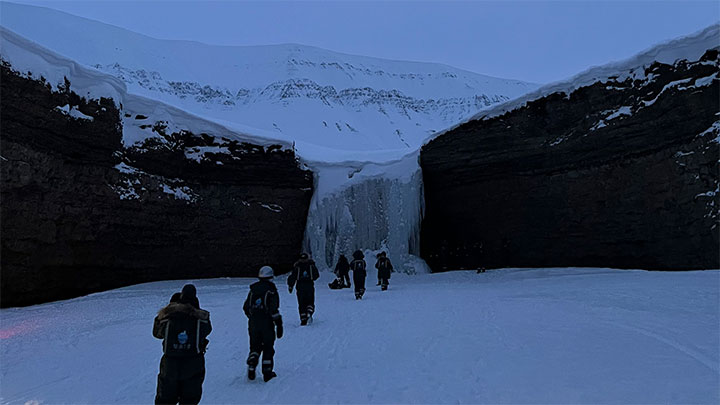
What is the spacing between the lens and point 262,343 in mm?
5273

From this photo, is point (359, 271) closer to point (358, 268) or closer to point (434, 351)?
point (358, 268)

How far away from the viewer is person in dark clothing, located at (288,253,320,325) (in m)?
8.37

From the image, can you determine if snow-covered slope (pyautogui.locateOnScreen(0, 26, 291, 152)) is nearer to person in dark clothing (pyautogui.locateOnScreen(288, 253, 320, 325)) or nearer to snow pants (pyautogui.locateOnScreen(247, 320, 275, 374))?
person in dark clothing (pyautogui.locateOnScreen(288, 253, 320, 325))

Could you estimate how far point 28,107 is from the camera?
457 inches

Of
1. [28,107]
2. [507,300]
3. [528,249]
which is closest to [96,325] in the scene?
[28,107]

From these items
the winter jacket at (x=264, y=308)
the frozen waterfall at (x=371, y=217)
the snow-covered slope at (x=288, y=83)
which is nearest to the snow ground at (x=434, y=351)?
the winter jacket at (x=264, y=308)

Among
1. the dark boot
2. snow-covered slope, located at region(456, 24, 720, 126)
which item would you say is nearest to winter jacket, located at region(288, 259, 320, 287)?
the dark boot

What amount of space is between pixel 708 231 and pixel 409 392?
11.0 m

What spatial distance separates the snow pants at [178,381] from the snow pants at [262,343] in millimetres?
1285

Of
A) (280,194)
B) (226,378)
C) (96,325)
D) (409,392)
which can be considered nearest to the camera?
(409,392)

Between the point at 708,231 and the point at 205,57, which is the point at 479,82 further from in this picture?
the point at 708,231

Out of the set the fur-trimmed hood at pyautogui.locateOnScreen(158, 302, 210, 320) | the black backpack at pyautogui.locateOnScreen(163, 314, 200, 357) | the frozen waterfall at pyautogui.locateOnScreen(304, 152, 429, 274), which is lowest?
the black backpack at pyautogui.locateOnScreen(163, 314, 200, 357)

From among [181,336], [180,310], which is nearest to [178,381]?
[181,336]

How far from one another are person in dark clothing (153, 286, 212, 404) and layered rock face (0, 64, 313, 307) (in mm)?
10181
